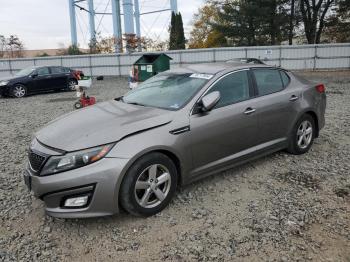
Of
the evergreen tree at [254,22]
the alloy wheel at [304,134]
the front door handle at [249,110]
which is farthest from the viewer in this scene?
the evergreen tree at [254,22]

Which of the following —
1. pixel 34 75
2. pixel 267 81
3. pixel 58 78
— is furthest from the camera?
pixel 58 78

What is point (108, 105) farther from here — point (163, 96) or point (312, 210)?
point (312, 210)

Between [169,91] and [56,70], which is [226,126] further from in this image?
Answer: [56,70]

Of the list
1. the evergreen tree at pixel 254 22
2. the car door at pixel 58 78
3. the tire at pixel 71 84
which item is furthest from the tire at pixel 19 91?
the evergreen tree at pixel 254 22

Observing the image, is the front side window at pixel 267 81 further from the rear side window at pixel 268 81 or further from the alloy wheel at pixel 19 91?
the alloy wheel at pixel 19 91

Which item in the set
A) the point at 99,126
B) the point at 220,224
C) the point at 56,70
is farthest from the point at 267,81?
the point at 56,70

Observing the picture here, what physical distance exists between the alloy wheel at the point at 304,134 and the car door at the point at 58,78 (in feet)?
43.7

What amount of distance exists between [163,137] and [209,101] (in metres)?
0.72

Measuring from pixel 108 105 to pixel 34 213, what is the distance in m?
1.58

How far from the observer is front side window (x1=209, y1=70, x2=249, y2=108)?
14.3 feet

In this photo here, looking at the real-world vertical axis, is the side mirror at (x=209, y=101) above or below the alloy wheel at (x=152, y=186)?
above

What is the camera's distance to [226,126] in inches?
167

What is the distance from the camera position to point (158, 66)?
1556 cm

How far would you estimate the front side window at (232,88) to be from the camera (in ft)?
14.3
